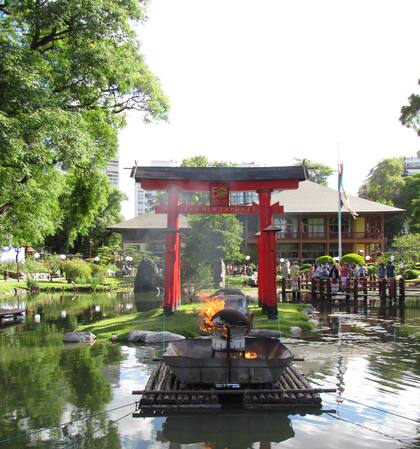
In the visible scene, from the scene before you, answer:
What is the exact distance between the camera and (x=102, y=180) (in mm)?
19000

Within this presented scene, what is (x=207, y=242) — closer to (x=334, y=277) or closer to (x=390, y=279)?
(x=334, y=277)

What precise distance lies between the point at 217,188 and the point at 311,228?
38.5 m

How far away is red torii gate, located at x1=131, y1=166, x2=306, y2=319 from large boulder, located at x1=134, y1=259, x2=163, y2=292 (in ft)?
56.8

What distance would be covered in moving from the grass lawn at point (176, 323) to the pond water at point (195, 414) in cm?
125

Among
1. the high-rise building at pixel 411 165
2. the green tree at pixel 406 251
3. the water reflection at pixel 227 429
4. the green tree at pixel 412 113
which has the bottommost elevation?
the water reflection at pixel 227 429

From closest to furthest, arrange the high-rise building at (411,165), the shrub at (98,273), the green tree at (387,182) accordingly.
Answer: the shrub at (98,273) → the green tree at (387,182) → the high-rise building at (411,165)

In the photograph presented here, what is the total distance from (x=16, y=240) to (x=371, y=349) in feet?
41.8

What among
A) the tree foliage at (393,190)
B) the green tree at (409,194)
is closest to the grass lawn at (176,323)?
the tree foliage at (393,190)

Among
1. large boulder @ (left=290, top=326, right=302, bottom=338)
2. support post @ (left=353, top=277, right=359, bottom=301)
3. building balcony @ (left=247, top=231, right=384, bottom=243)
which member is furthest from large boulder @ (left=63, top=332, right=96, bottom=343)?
building balcony @ (left=247, top=231, right=384, bottom=243)

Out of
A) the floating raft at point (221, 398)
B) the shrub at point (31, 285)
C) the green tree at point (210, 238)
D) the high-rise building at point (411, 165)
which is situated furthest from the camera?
the high-rise building at point (411, 165)

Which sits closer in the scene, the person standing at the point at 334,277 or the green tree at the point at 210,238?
the person standing at the point at 334,277

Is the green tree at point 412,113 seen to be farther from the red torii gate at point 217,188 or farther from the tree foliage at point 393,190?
the tree foliage at point 393,190

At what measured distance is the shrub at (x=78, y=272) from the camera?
3981 cm

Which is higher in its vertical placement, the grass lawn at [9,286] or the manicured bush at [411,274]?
the manicured bush at [411,274]
